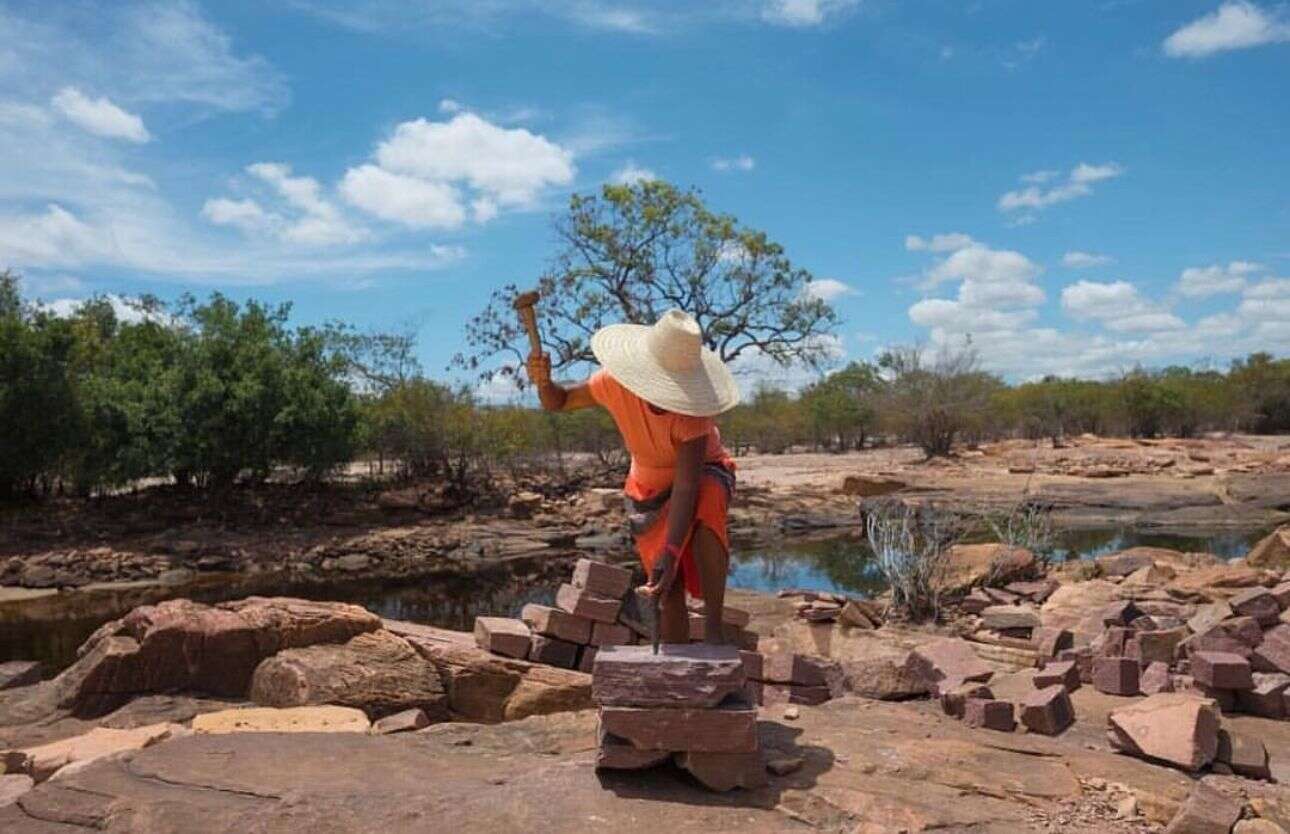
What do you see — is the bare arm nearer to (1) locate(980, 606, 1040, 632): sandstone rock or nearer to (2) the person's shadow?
(2) the person's shadow

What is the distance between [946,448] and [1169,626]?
93.6 ft

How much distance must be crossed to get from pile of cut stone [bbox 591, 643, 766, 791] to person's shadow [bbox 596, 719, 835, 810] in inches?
1.6

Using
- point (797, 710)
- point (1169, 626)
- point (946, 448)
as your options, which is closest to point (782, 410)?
point (946, 448)

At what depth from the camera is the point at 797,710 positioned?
17.8 ft

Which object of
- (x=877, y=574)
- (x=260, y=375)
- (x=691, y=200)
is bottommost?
(x=877, y=574)

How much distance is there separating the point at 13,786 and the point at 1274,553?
13.5 meters

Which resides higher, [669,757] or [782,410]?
[782,410]

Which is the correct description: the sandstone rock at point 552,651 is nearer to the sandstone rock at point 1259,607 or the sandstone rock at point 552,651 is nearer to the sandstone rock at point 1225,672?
the sandstone rock at point 1225,672

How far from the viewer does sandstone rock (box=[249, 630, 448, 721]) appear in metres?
6.66

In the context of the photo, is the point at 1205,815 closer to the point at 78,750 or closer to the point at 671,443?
the point at 671,443

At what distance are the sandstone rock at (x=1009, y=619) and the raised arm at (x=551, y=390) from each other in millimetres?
6584

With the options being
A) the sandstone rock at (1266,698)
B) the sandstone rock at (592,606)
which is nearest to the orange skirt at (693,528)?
the sandstone rock at (592,606)

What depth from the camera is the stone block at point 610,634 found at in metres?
7.07

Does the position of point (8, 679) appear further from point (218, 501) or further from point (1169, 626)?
point (218, 501)
